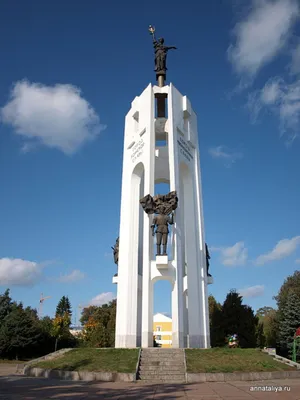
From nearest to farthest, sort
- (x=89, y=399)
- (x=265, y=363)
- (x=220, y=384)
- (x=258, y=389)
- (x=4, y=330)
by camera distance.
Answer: (x=89, y=399), (x=258, y=389), (x=220, y=384), (x=265, y=363), (x=4, y=330)

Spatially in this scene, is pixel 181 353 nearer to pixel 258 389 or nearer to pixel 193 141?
pixel 258 389

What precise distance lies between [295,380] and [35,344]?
21.7 meters

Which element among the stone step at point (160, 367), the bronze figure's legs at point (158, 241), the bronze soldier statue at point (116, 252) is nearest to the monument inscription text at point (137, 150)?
the bronze soldier statue at point (116, 252)

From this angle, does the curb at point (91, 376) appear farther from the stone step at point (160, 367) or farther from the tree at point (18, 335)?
the tree at point (18, 335)

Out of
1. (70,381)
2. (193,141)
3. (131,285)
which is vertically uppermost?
(193,141)

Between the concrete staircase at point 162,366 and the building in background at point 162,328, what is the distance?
30135mm

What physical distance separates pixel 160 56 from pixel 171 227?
1165cm

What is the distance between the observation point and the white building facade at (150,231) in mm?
16609

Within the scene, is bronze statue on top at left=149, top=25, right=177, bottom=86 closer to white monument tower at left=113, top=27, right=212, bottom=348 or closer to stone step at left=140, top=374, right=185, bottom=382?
white monument tower at left=113, top=27, right=212, bottom=348

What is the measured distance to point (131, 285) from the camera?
61.0ft

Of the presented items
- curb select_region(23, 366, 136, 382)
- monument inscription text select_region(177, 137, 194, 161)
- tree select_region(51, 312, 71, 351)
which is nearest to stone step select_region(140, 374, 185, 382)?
curb select_region(23, 366, 136, 382)

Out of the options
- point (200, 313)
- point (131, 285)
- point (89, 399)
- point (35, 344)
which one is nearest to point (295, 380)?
point (89, 399)

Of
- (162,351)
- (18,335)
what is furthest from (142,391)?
(18,335)

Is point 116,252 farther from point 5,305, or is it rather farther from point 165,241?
point 5,305
